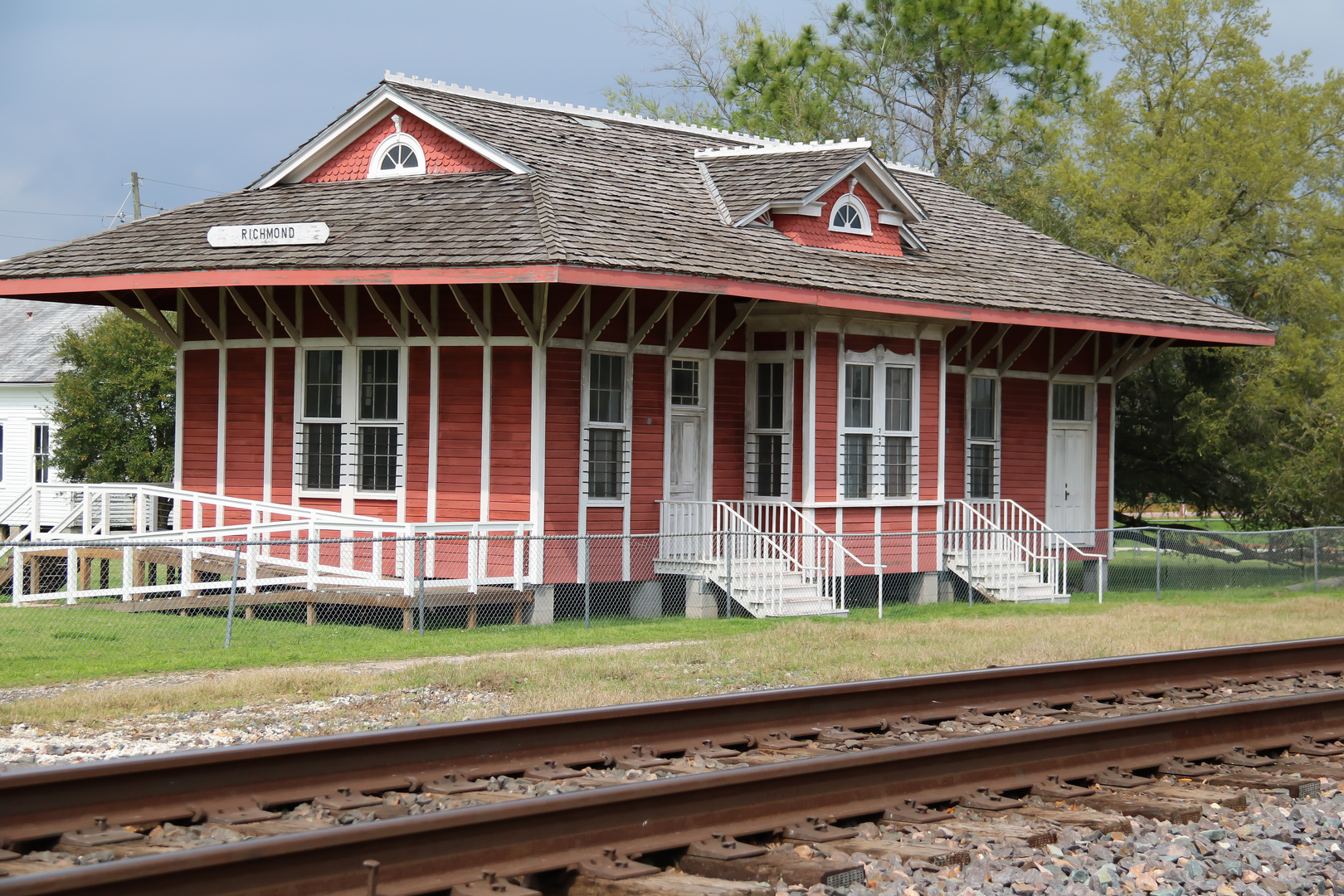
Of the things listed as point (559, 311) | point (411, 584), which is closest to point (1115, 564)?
point (559, 311)

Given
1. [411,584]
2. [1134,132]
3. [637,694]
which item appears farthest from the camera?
[1134,132]

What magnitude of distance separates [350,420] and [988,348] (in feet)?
32.9

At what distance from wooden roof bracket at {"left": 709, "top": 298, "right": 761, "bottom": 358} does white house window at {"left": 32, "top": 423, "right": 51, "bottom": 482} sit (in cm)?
2751

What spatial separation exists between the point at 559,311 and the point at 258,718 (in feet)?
28.8

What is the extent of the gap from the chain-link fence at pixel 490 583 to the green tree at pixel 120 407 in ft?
37.8

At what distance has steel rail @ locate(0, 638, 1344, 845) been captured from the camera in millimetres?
6652

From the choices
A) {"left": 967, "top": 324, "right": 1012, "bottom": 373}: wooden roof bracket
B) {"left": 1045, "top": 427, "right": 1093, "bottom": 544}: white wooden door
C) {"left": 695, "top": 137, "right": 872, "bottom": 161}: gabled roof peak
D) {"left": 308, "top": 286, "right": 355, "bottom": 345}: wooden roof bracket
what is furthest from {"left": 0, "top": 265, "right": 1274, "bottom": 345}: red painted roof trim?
{"left": 1045, "top": 427, "right": 1093, "bottom": 544}: white wooden door

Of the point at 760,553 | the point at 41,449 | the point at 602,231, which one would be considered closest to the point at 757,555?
the point at 760,553

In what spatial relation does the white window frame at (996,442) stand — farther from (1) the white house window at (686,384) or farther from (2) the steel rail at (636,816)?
(2) the steel rail at (636,816)

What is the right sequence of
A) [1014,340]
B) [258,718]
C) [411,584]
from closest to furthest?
1. [258,718]
2. [411,584]
3. [1014,340]

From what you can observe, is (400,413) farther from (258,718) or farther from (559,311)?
(258,718)

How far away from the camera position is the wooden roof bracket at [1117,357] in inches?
966

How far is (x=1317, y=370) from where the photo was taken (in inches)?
1225

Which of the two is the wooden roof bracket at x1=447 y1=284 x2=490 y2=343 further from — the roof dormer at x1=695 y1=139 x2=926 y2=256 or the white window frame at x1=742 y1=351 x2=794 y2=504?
the roof dormer at x1=695 y1=139 x2=926 y2=256
